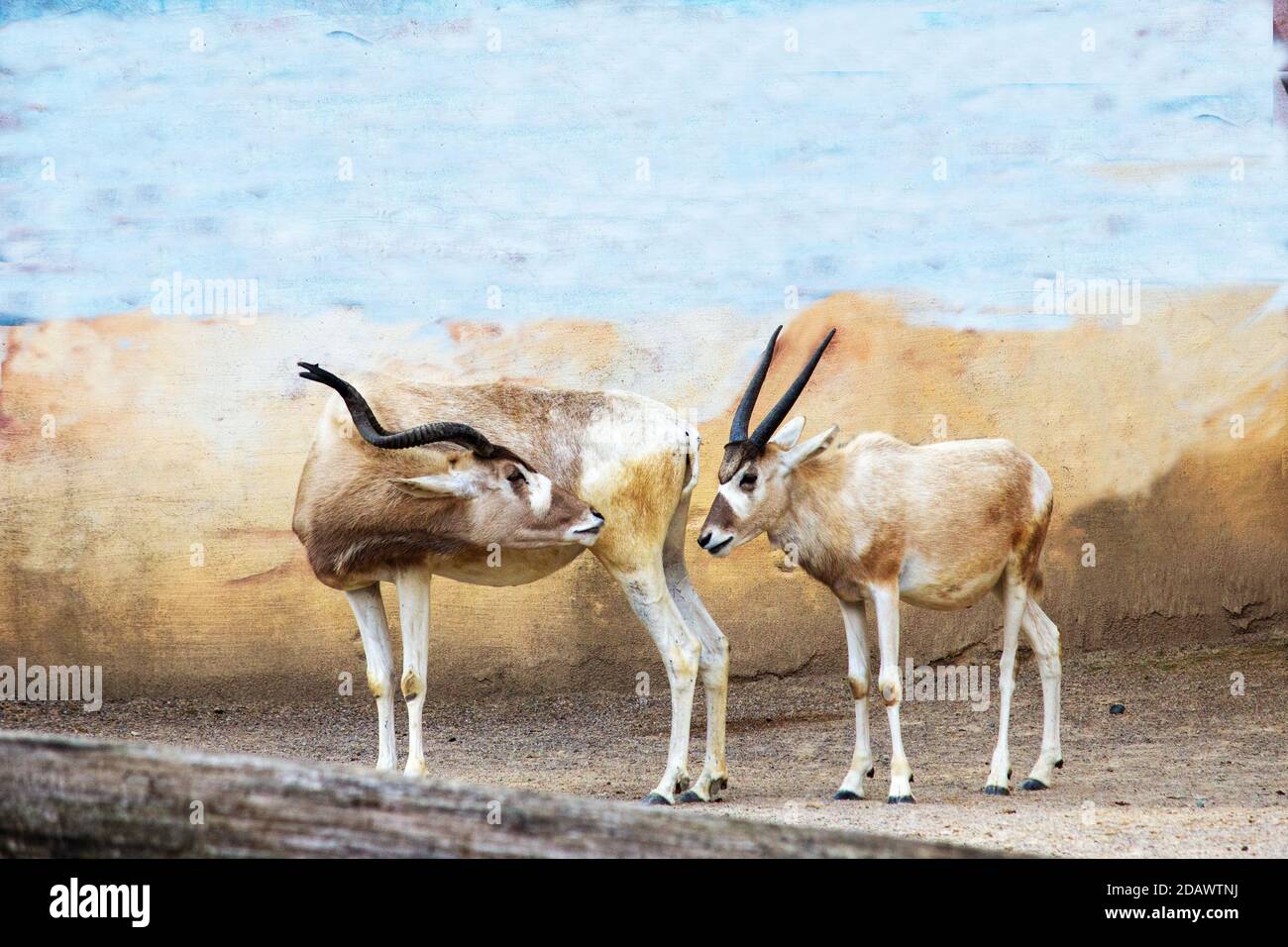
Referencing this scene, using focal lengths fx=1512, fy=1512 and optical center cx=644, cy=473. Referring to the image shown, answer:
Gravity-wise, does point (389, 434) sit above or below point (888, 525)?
above

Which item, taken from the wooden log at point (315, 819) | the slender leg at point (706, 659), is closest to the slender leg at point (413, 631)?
the slender leg at point (706, 659)

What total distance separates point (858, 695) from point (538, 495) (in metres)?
1.84

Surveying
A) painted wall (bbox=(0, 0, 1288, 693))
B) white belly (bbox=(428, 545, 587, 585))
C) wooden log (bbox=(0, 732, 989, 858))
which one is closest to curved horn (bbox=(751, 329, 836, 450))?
white belly (bbox=(428, 545, 587, 585))

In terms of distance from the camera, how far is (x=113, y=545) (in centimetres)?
1012

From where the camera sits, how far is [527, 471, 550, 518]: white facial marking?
275 inches

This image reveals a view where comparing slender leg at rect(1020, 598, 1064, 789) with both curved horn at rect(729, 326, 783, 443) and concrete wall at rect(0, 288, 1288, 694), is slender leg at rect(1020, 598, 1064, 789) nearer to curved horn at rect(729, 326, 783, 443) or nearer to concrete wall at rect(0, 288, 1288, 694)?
curved horn at rect(729, 326, 783, 443)

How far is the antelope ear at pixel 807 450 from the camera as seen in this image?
284 inches

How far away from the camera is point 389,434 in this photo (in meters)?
6.95

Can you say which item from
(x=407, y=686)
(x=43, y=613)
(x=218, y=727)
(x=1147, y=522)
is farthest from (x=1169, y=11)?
(x=43, y=613)

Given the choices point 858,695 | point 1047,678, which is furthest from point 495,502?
point 1047,678

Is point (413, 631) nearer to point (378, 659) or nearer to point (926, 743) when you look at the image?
point (378, 659)

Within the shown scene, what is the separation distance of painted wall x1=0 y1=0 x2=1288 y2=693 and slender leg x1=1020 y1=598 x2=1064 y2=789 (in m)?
2.40

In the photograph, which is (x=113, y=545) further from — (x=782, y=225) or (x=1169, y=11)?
(x=1169, y=11)

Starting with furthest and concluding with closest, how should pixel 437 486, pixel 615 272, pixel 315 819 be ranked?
pixel 615 272, pixel 437 486, pixel 315 819
